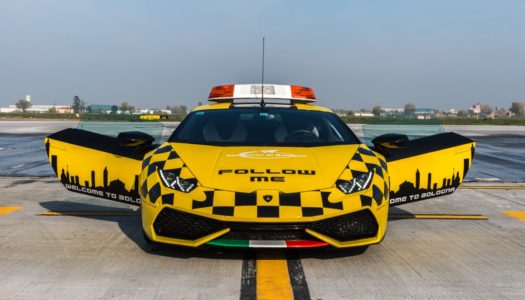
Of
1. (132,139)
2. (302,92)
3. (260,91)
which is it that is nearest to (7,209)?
(132,139)

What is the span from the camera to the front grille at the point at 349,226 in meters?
3.44

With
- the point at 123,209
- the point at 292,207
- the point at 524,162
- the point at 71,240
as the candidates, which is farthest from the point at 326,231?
the point at 524,162

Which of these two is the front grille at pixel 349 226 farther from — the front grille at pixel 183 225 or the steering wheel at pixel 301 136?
the steering wheel at pixel 301 136

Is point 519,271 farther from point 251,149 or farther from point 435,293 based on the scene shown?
point 251,149

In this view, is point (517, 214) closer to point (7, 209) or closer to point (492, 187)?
point (492, 187)

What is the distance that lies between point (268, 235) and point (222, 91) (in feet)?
7.76

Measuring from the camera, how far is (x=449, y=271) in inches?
143

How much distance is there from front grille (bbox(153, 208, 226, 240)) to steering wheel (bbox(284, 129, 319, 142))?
137 centimetres

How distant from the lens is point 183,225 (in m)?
3.49

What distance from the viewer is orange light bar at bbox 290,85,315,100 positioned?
5375mm

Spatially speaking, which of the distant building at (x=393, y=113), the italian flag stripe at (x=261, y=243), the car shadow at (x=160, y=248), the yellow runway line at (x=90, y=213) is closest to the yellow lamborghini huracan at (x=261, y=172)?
the italian flag stripe at (x=261, y=243)

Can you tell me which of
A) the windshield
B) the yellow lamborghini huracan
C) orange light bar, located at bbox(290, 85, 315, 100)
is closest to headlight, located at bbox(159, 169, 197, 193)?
A: the yellow lamborghini huracan

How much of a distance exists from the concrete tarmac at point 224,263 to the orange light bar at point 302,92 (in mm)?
1532

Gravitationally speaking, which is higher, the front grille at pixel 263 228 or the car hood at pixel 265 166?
the car hood at pixel 265 166
